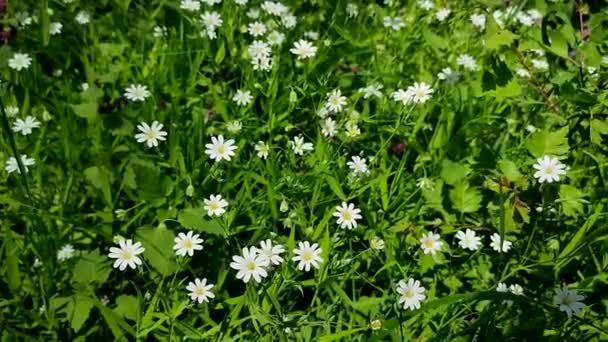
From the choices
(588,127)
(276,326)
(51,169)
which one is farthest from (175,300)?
(588,127)

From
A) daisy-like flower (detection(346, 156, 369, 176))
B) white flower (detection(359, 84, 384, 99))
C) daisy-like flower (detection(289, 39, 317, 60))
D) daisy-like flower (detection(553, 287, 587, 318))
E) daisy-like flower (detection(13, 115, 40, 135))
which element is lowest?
daisy-like flower (detection(553, 287, 587, 318))

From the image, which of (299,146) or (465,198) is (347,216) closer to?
(299,146)

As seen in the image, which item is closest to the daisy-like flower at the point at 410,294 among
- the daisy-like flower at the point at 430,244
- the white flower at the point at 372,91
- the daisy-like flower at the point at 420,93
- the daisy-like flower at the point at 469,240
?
the daisy-like flower at the point at 430,244

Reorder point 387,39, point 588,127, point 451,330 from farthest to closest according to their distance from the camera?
point 387,39 → point 588,127 → point 451,330

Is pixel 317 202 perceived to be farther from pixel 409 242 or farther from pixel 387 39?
pixel 387 39

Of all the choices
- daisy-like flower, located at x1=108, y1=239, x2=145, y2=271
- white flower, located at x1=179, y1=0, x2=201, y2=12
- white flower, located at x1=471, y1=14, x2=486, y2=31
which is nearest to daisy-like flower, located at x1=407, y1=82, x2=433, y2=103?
white flower, located at x1=471, y1=14, x2=486, y2=31

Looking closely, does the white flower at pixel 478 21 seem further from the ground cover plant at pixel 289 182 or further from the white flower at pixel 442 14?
the ground cover plant at pixel 289 182

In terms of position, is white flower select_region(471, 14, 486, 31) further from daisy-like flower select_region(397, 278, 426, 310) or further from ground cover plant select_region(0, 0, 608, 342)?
daisy-like flower select_region(397, 278, 426, 310)
